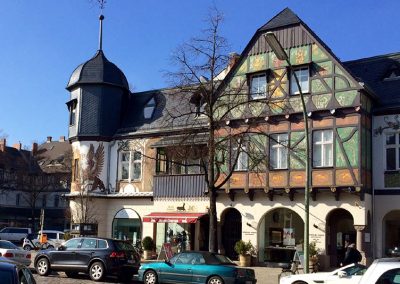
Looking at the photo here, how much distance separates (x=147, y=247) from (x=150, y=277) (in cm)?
1256

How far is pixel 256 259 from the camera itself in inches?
1134

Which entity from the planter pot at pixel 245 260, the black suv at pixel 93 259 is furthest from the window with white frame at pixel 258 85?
the black suv at pixel 93 259

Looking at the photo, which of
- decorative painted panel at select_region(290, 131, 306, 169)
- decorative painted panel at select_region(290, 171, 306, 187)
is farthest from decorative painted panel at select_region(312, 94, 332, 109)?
decorative painted panel at select_region(290, 171, 306, 187)

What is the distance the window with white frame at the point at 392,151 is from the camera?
26.8 metres

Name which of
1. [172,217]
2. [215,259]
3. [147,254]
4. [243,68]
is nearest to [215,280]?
[215,259]

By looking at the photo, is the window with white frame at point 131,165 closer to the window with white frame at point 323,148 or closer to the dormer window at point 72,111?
the dormer window at point 72,111

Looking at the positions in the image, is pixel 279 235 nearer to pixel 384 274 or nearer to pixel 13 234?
pixel 384 274

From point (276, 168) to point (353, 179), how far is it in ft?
13.5

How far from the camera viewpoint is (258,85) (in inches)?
1180

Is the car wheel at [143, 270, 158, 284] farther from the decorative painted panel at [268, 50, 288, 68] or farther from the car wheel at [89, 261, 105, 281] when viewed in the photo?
the decorative painted panel at [268, 50, 288, 68]

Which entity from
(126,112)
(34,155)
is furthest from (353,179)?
(34,155)

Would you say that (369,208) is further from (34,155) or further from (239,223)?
(34,155)

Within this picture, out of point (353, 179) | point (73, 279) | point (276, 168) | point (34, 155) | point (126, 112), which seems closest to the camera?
point (73, 279)

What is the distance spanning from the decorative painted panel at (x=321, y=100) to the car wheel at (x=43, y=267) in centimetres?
1420
